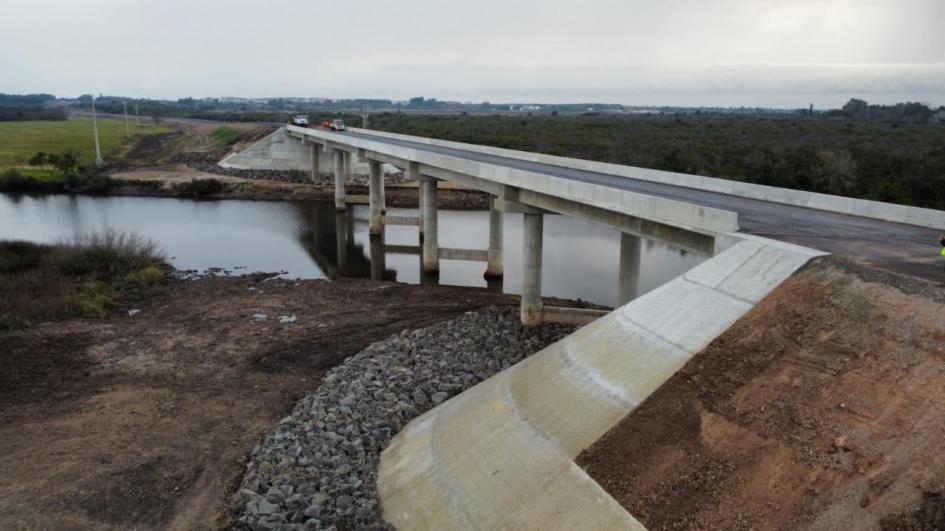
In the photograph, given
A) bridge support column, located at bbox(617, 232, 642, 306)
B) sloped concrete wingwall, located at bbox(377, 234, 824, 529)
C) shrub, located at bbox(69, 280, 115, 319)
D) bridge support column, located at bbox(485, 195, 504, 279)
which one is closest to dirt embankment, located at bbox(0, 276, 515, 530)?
shrub, located at bbox(69, 280, 115, 319)

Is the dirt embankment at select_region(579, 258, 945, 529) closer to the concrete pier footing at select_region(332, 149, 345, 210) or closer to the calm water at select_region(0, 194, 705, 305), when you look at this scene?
the calm water at select_region(0, 194, 705, 305)

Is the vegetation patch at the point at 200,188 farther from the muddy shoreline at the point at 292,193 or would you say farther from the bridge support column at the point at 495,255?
the bridge support column at the point at 495,255

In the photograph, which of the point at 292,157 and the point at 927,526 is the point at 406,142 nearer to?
the point at 292,157

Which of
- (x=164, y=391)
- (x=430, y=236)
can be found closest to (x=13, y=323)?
(x=164, y=391)

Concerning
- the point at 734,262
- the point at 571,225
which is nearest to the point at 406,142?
the point at 571,225

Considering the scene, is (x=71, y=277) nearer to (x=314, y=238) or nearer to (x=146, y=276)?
(x=146, y=276)

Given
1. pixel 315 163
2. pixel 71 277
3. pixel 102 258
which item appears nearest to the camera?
pixel 71 277

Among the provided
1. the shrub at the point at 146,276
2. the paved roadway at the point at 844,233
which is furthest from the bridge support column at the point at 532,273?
the shrub at the point at 146,276
